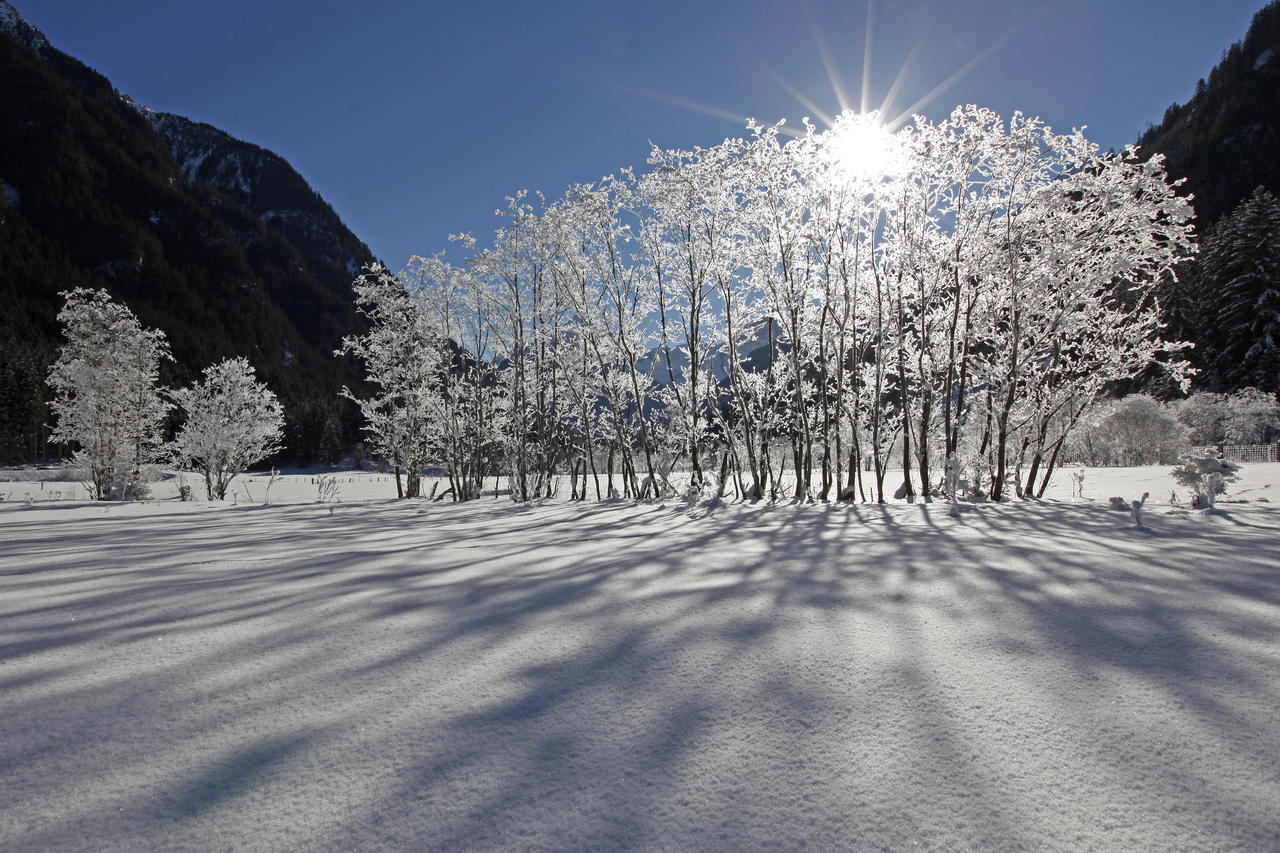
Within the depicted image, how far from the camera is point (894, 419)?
14266mm

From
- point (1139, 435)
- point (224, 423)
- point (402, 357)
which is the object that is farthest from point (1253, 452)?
point (224, 423)

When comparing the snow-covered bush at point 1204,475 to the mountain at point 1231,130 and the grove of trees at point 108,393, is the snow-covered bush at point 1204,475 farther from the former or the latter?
the mountain at point 1231,130

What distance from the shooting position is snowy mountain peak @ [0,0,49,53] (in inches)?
4931

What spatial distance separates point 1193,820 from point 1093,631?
107 centimetres

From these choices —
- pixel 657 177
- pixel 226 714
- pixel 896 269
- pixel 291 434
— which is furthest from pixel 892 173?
pixel 291 434

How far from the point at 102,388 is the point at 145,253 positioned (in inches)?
4465

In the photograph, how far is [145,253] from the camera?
97.6m

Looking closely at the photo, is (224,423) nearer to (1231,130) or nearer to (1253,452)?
(1253,452)

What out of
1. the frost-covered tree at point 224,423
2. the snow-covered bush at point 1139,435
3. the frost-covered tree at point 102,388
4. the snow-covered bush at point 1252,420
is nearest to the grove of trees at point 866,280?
the frost-covered tree at point 102,388

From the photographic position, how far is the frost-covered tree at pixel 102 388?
15.4m

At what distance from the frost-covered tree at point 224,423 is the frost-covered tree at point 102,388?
3.41 metres

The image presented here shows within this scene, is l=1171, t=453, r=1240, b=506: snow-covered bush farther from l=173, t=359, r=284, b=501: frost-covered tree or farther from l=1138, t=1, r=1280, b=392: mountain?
l=173, t=359, r=284, b=501: frost-covered tree

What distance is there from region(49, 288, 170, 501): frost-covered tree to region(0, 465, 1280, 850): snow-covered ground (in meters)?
17.6

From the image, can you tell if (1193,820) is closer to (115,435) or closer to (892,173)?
(892,173)
